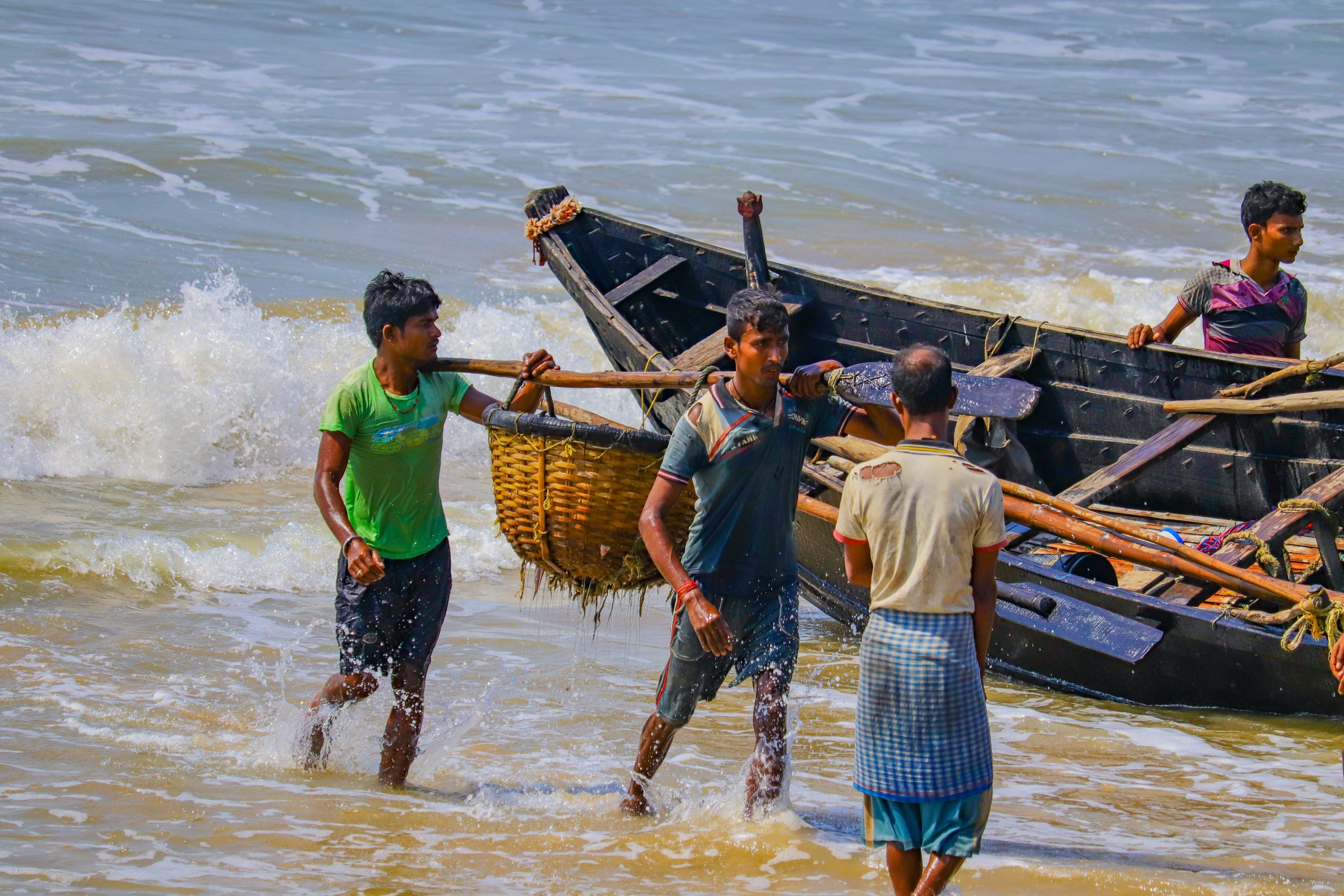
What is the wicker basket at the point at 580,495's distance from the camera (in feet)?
13.0

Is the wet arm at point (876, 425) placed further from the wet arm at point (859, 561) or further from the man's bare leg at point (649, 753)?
the man's bare leg at point (649, 753)

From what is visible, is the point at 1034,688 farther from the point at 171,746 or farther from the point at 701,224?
the point at 701,224

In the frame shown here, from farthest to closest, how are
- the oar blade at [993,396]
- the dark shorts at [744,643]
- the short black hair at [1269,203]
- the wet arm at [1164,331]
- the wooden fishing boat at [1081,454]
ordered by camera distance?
the wet arm at [1164,331] < the short black hair at [1269,203] < the wooden fishing boat at [1081,454] < the oar blade at [993,396] < the dark shorts at [744,643]

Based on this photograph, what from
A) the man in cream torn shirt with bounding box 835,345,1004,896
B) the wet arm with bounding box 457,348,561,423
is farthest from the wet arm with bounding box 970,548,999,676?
the wet arm with bounding box 457,348,561,423

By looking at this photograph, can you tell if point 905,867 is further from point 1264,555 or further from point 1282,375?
point 1282,375

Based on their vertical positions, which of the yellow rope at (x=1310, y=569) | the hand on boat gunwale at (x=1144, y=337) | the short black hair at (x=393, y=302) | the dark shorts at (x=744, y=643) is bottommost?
the dark shorts at (x=744, y=643)

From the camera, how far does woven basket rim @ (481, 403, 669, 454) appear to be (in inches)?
155

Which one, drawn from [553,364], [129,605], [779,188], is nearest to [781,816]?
[553,364]

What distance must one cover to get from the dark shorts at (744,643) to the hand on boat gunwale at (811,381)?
0.56m

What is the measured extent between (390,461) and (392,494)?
0.10 meters

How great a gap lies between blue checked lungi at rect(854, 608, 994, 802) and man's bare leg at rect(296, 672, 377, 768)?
72.0 inches

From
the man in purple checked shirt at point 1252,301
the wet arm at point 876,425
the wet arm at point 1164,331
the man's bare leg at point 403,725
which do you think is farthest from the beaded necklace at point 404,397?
the wet arm at point 1164,331

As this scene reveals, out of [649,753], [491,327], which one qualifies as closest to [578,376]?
[649,753]

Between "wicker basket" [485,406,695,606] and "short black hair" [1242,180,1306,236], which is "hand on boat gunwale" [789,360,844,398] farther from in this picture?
"short black hair" [1242,180,1306,236]
